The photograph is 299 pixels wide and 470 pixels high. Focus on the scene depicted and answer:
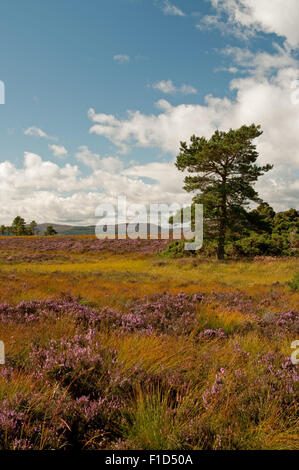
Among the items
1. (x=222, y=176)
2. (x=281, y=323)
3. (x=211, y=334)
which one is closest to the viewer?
(x=211, y=334)

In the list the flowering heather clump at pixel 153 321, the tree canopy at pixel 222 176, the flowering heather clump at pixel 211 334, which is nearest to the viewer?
the flowering heather clump at pixel 211 334

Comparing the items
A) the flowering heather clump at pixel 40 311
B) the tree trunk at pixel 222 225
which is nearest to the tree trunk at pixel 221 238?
the tree trunk at pixel 222 225

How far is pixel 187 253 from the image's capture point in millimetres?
29703

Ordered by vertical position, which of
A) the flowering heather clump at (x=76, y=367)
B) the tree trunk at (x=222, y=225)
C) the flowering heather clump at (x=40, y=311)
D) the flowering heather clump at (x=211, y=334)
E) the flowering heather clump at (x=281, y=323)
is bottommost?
the flowering heather clump at (x=281, y=323)

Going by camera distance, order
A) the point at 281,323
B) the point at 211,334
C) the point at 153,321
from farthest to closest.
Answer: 1. the point at 281,323
2. the point at 153,321
3. the point at 211,334

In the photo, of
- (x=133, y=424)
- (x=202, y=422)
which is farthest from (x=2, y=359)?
(x=202, y=422)

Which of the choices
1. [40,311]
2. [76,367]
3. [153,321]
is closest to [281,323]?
[153,321]

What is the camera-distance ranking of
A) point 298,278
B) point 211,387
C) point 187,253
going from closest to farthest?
1. point 211,387
2. point 298,278
3. point 187,253

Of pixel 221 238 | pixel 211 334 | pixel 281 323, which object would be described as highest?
pixel 221 238

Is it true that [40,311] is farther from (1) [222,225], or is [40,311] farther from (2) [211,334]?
(1) [222,225]

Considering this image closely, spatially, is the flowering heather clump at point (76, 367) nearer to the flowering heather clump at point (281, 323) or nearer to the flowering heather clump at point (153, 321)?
the flowering heather clump at point (153, 321)

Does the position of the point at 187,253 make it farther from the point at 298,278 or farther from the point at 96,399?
the point at 96,399

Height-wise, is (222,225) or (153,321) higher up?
(222,225)

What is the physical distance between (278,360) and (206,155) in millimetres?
21954
